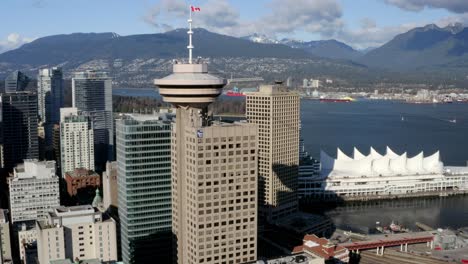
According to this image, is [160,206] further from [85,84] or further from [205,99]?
[85,84]

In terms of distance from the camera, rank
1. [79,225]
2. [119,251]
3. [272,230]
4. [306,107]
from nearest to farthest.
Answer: [79,225] → [119,251] → [272,230] → [306,107]

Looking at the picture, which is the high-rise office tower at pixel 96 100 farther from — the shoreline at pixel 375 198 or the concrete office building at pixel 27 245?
the concrete office building at pixel 27 245

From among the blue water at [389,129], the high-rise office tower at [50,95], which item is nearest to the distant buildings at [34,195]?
the blue water at [389,129]

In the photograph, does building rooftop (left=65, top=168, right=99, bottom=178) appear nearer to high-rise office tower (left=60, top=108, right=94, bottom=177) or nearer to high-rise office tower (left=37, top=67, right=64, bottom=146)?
high-rise office tower (left=60, top=108, right=94, bottom=177)

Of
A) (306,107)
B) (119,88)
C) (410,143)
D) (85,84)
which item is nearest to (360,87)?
(306,107)

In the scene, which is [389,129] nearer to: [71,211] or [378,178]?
[378,178]

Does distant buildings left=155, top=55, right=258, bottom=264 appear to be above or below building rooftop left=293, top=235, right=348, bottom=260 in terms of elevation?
above

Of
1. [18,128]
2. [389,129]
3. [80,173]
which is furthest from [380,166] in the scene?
[389,129]

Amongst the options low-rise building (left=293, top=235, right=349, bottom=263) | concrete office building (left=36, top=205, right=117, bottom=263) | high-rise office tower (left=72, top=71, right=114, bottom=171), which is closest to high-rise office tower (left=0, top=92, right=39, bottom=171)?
high-rise office tower (left=72, top=71, right=114, bottom=171)
